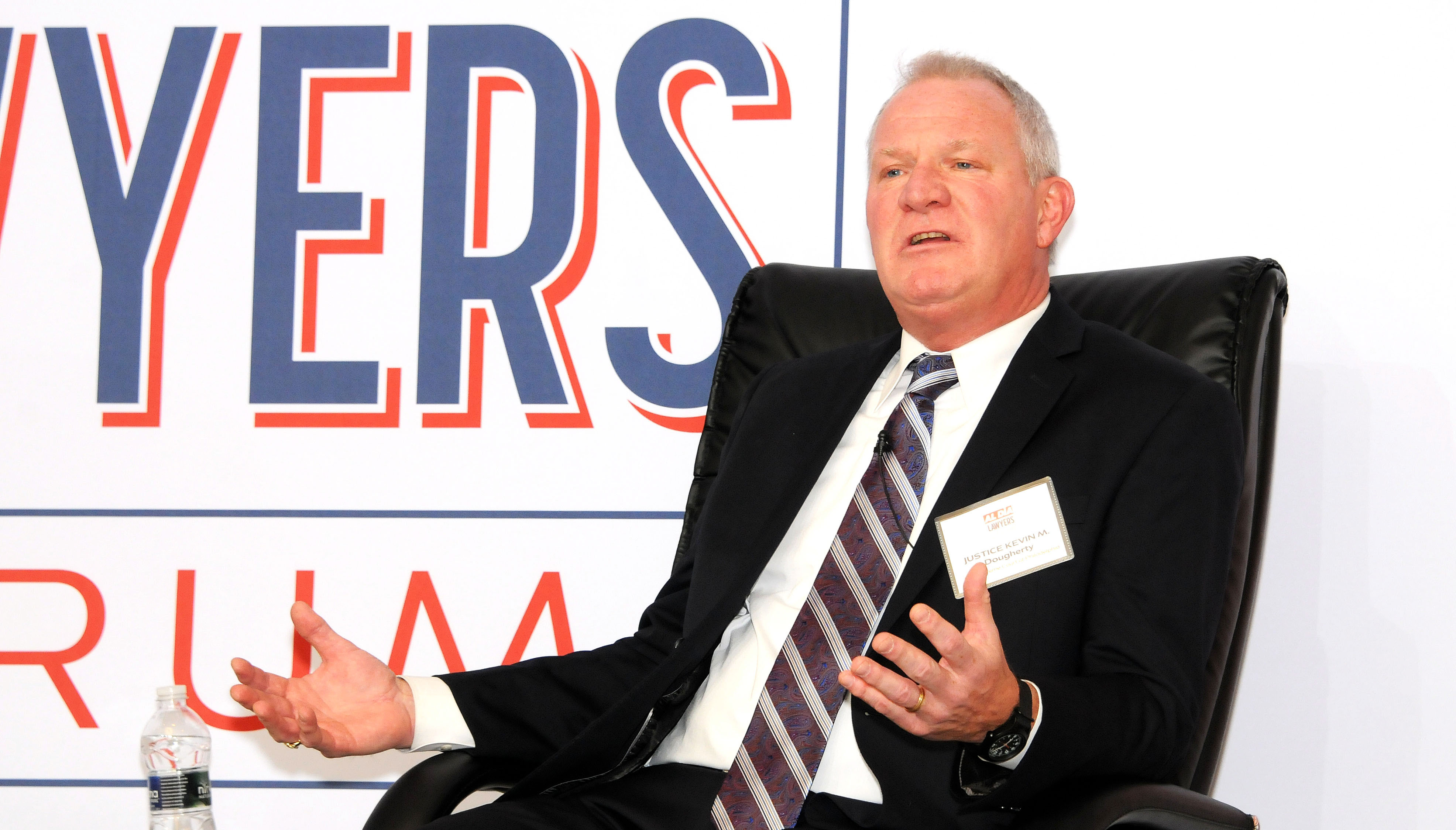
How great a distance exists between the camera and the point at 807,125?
8.13 ft

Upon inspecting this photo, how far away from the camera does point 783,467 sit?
1.79 meters

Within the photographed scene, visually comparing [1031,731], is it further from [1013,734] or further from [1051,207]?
[1051,207]

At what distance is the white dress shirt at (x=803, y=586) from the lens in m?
1.60

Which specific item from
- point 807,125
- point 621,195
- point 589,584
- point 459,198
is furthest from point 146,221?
point 807,125

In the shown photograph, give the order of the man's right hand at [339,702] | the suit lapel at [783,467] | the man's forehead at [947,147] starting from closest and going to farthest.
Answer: the man's right hand at [339,702] → the suit lapel at [783,467] → the man's forehead at [947,147]

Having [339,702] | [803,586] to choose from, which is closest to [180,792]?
[339,702]

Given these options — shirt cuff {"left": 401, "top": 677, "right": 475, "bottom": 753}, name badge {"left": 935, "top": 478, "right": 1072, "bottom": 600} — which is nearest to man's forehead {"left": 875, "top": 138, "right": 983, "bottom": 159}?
name badge {"left": 935, "top": 478, "right": 1072, "bottom": 600}

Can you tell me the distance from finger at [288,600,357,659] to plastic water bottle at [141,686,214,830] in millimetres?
305

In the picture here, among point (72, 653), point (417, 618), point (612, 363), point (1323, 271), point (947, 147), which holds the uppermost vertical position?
point (947, 147)

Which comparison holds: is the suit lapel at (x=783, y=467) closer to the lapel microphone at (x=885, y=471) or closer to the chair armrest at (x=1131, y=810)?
the lapel microphone at (x=885, y=471)

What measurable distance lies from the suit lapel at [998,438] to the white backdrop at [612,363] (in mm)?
782

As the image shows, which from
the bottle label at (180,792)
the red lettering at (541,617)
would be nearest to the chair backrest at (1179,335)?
the red lettering at (541,617)

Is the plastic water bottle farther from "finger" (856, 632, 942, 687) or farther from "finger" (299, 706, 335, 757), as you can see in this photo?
"finger" (856, 632, 942, 687)

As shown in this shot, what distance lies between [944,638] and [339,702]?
827 millimetres
